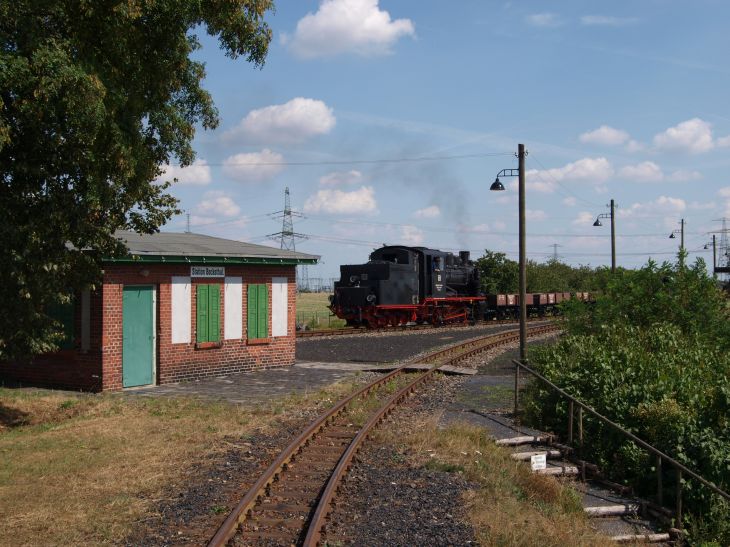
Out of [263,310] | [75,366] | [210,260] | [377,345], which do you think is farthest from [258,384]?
[377,345]

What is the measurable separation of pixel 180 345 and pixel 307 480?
8246 mm

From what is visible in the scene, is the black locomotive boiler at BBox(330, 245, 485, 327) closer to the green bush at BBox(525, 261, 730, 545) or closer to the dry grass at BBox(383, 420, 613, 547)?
the green bush at BBox(525, 261, 730, 545)

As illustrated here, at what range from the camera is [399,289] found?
3066cm

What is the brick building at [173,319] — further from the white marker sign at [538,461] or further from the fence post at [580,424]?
the fence post at [580,424]

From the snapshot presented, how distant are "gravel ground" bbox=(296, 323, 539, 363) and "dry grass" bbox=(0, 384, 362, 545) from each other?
6516mm

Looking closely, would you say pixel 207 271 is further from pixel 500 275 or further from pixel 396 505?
pixel 500 275

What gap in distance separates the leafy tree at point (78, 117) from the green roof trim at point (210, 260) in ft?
9.03

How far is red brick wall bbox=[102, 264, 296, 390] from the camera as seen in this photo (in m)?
14.1

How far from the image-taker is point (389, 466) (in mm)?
8773

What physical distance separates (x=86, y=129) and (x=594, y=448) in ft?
27.9

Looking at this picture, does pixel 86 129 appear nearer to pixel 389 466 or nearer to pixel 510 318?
pixel 389 466

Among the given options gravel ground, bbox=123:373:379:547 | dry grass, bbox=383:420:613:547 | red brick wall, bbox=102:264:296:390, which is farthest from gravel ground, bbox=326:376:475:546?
red brick wall, bbox=102:264:296:390

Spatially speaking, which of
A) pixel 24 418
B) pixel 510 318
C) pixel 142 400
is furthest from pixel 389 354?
pixel 510 318

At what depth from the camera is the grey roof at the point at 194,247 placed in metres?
15.1
